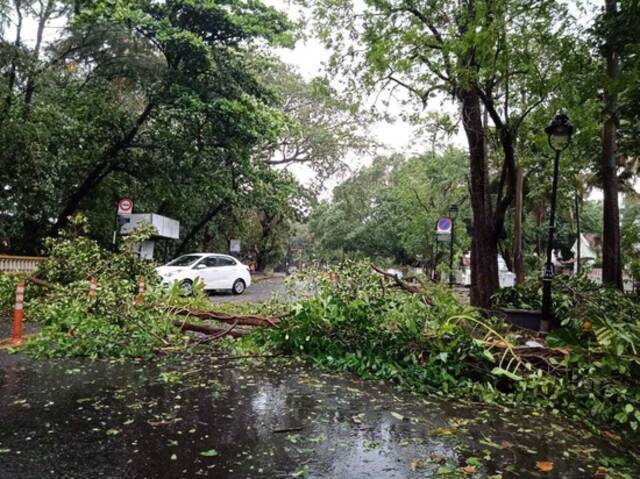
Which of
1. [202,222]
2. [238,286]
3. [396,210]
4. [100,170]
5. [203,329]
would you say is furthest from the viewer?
[396,210]

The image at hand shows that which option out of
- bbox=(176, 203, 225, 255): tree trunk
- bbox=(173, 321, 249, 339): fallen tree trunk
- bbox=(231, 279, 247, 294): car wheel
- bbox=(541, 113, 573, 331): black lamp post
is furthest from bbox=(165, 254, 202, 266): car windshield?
bbox=(541, 113, 573, 331): black lamp post

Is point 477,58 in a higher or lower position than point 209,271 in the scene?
higher

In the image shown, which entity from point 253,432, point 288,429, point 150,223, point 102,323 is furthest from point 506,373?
point 150,223

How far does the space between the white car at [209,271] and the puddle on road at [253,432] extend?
31.9 feet

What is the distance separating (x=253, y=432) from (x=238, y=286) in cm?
1427

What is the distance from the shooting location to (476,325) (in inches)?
233

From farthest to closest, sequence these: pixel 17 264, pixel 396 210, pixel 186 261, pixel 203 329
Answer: pixel 396 210 → pixel 186 261 → pixel 17 264 → pixel 203 329

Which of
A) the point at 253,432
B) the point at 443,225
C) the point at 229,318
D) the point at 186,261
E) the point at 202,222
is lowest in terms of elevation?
the point at 253,432

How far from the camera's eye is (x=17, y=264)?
13.5 m

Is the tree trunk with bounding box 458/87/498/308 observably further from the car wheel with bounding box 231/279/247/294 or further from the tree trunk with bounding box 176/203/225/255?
the tree trunk with bounding box 176/203/225/255

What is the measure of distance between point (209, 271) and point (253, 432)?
13.1 metres

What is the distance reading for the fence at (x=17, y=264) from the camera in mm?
12852

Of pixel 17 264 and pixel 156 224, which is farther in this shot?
pixel 156 224

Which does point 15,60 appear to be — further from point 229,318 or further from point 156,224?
point 229,318
